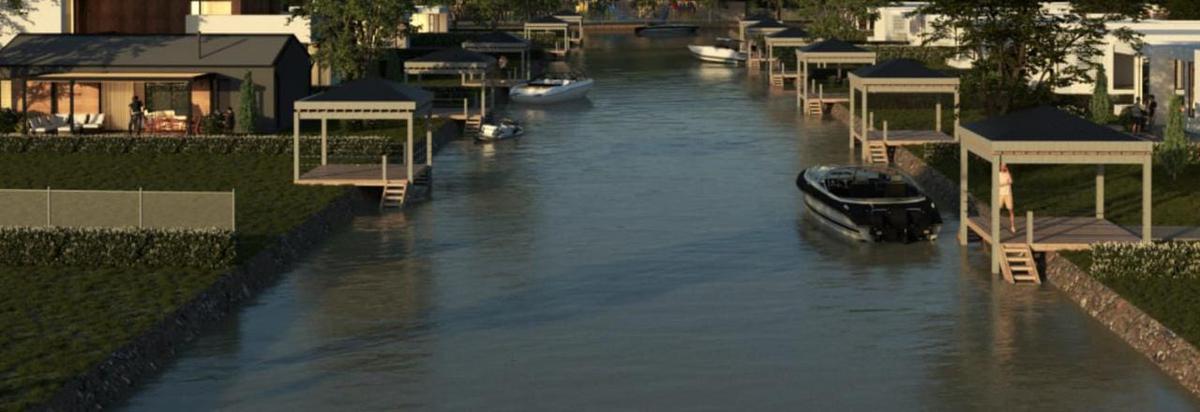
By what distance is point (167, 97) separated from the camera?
7144 cm

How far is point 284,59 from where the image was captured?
237ft

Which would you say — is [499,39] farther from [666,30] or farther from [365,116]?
[365,116]

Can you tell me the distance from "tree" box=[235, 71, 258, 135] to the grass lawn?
578 centimetres

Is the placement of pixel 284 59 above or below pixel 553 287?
above

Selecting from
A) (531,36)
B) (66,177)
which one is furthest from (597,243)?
(531,36)

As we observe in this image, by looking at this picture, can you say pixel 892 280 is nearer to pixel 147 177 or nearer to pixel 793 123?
pixel 147 177

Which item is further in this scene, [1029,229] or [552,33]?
[552,33]

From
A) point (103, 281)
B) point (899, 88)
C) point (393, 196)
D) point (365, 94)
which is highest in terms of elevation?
point (899, 88)

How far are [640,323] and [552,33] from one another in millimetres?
116991

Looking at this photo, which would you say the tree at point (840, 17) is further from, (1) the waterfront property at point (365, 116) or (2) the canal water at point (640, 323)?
(1) the waterfront property at point (365, 116)

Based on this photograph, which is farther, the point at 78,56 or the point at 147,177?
the point at 78,56

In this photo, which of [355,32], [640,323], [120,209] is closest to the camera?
[640,323]

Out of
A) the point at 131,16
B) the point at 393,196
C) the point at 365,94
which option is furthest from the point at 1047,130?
the point at 131,16

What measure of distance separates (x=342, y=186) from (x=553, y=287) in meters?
13.6
